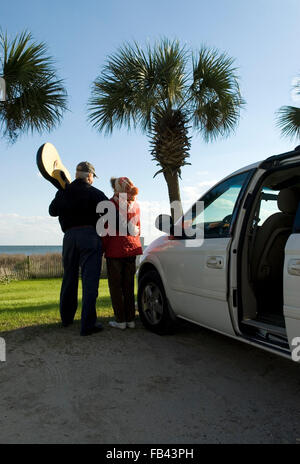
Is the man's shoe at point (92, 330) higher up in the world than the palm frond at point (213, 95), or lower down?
lower down

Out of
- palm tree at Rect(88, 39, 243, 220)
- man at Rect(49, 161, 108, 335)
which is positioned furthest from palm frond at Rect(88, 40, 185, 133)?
man at Rect(49, 161, 108, 335)

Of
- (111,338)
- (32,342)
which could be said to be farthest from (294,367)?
(32,342)

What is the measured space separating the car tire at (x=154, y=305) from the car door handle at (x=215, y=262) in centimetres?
108

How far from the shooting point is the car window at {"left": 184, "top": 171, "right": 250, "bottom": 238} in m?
3.55

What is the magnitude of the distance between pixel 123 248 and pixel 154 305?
0.79m

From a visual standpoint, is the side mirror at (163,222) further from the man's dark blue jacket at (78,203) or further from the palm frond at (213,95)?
the palm frond at (213,95)

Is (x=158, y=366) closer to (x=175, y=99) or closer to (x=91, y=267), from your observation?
(x=91, y=267)

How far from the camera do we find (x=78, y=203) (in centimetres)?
449

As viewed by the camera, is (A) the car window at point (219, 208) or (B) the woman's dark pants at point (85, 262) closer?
(A) the car window at point (219, 208)

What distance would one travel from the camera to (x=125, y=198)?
185 inches

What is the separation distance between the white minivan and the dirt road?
412 millimetres

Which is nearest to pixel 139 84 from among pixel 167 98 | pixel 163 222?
pixel 167 98

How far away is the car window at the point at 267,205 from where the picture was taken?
12.6 ft

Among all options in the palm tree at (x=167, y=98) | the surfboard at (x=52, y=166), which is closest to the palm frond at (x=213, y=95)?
the palm tree at (x=167, y=98)
